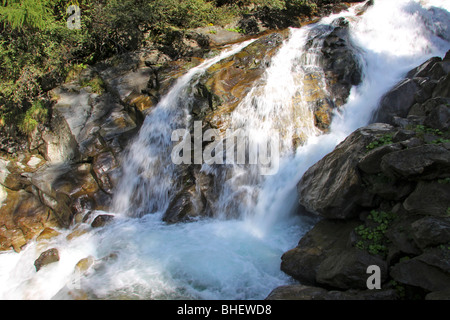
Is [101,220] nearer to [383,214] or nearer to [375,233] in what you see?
[375,233]

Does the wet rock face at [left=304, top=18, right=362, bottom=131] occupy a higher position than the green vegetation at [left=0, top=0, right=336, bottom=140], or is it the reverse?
the green vegetation at [left=0, top=0, right=336, bottom=140]

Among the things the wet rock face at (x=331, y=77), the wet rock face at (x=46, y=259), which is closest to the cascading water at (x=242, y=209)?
the wet rock face at (x=46, y=259)

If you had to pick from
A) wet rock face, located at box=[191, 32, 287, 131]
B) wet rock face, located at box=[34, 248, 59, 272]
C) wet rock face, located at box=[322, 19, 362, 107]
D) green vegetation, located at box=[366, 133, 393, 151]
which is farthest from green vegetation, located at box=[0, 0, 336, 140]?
green vegetation, located at box=[366, 133, 393, 151]

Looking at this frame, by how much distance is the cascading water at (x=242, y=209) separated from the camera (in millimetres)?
5828

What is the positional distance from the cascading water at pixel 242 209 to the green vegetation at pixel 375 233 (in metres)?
1.51

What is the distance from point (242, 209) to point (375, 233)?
3.54 meters

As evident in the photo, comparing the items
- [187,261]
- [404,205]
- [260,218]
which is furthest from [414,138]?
[187,261]

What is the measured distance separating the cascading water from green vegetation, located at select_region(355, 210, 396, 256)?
59.5 inches

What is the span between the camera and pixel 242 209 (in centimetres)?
785

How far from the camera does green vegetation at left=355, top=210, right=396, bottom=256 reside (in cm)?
470

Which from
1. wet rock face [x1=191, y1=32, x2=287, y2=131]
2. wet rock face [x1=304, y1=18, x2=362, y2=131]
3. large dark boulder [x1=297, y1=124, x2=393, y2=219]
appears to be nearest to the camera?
large dark boulder [x1=297, y1=124, x2=393, y2=219]

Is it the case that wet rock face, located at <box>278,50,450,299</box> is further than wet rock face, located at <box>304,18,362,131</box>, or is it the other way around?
wet rock face, located at <box>304,18,362,131</box>

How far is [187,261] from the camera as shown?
6.30 metres

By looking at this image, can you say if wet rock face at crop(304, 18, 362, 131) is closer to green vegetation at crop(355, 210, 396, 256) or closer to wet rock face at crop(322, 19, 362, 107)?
wet rock face at crop(322, 19, 362, 107)
